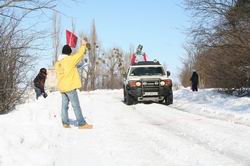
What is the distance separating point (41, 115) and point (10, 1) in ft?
10.4

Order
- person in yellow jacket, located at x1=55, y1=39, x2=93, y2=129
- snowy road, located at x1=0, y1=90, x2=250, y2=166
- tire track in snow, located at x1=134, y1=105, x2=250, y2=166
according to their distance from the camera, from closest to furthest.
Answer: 1. snowy road, located at x1=0, y1=90, x2=250, y2=166
2. tire track in snow, located at x1=134, y1=105, x2=250, y2=166
3. person in yellow jacket, located at x1=55, y1=39, x2=93, y2=129

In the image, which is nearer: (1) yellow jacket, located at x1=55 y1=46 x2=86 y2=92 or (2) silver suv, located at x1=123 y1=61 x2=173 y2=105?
(1) yellow jacket, located at x1=55 y1=46 x2=86 y2=92

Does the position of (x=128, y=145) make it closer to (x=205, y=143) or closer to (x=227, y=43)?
(x=205, y=143)

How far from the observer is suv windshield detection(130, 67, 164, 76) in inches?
882

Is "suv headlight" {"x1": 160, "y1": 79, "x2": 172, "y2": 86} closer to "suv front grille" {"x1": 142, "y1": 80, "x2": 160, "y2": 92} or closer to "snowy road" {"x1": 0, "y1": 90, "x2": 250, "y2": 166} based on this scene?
"suv front grille" {"x1": 142, "y1": 80, "x2": 160, "y2": 92}

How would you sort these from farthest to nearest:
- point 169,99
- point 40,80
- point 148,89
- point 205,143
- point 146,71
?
1. point 146,71
2. point 40,80
3. point 169,99
4. point 148,89
5. point 205,143

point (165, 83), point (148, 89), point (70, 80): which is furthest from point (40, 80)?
point (70, 80)

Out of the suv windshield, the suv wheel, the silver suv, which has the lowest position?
the suv wheel

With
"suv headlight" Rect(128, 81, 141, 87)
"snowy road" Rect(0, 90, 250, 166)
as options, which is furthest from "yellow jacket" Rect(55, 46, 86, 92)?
"suv headlight" Rect(128, 81, 141, 87)

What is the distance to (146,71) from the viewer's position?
74.0ft

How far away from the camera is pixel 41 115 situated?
44.9 ft

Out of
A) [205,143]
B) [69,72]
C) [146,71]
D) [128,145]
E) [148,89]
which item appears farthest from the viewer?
[146,71]

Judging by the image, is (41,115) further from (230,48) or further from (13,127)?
(230,48)

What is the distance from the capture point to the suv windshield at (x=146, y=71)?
22.4 meters
